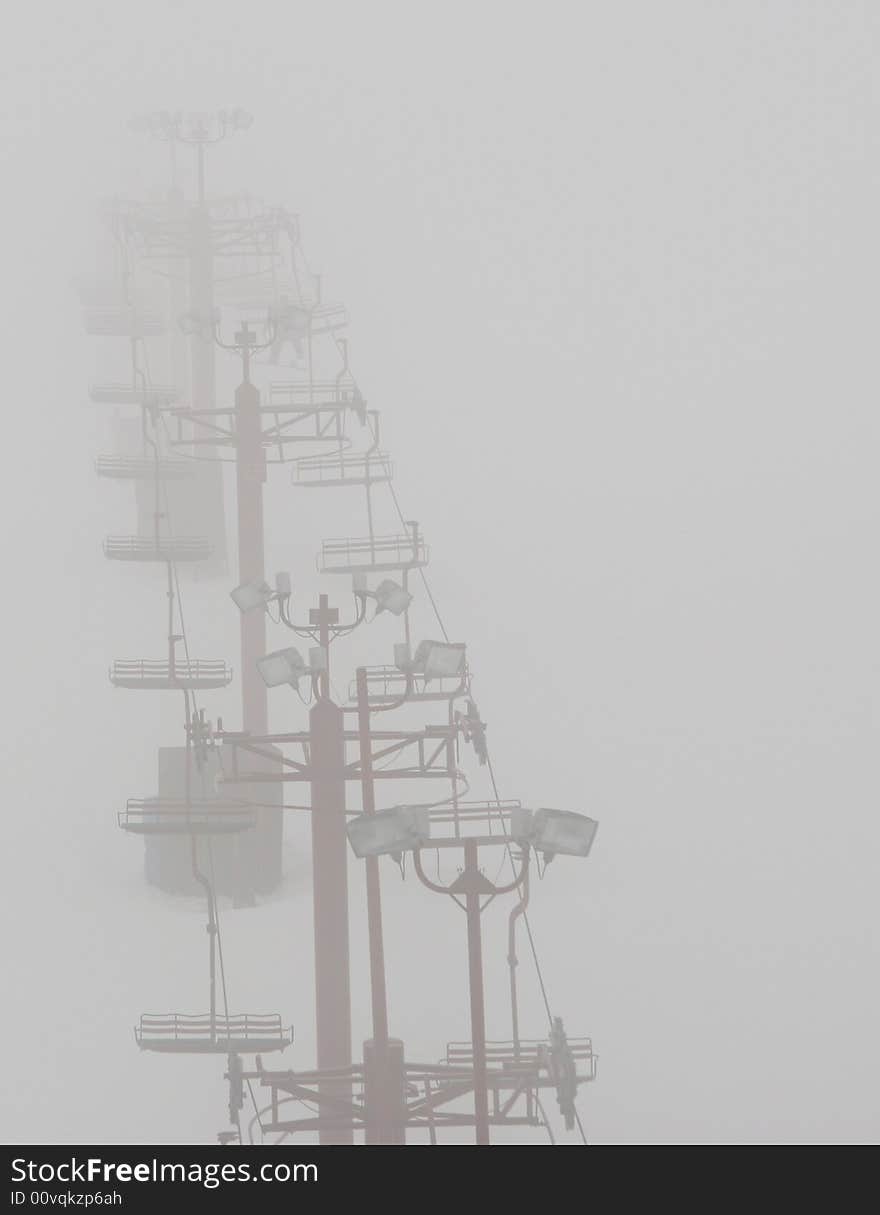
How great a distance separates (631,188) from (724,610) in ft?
114

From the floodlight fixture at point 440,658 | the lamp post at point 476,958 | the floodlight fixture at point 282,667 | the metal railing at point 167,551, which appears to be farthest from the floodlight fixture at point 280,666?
the metal railing at point 167,551

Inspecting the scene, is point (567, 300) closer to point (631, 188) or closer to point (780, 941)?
point (631, 188)

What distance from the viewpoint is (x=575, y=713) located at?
3562 cm

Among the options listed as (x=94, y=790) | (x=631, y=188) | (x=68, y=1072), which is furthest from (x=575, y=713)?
(x=631, y=188)

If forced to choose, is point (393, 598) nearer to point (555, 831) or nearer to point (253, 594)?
point (253, 594)

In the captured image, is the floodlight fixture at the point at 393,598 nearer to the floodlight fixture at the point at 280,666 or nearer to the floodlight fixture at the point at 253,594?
the floodlight fixture at the point at 253,594

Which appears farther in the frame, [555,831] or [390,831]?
[555,831]

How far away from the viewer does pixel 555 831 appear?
41.9 feet

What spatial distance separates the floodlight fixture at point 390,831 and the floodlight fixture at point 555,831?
0.71 meters

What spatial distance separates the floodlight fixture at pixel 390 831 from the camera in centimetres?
1245

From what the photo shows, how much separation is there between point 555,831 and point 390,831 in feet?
3.50

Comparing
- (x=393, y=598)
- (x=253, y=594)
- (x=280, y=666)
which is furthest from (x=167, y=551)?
(x=280, y=666)

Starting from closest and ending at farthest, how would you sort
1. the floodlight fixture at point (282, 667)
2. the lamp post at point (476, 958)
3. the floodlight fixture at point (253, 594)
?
the lamp post at point (476, 958) → the floodlight fixture at point (282, 667) → the floodlight fixture at point (253, 594)

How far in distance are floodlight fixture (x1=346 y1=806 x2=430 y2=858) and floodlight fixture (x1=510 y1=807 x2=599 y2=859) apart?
2.33 ft
